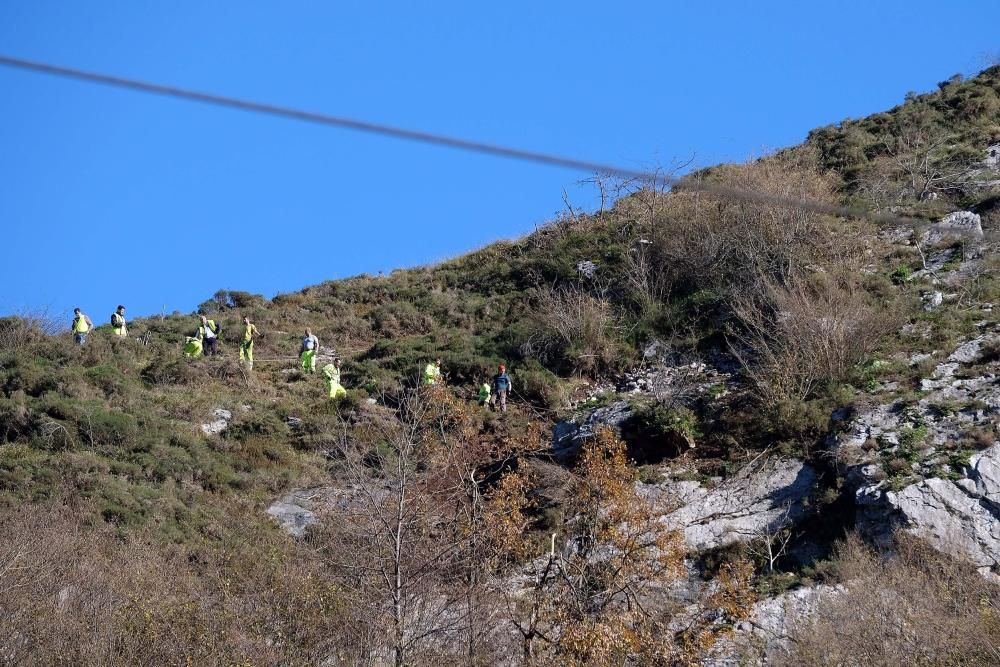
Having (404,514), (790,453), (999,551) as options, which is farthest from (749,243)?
(404,514)

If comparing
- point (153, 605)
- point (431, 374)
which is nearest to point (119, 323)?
point (431, 374)

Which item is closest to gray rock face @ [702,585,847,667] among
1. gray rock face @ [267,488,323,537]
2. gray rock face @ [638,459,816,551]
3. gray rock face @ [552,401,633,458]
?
gray rock face @ [638,459,816,551]

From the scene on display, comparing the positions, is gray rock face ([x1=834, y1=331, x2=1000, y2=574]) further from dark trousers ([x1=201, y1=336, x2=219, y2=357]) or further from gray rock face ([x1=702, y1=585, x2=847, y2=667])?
dark trousers ([x1=201, y1=336, x2=219, y2=357])

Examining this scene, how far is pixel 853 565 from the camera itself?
17.2 meters

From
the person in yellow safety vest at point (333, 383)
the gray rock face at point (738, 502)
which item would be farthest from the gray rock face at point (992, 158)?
the person in yellow safety vest at point (333, 383)

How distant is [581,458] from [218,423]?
9604mm

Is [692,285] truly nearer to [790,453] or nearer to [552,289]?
[552,289]

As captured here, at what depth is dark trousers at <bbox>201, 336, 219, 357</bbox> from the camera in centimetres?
3134

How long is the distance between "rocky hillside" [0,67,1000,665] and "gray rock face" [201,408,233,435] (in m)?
0.18

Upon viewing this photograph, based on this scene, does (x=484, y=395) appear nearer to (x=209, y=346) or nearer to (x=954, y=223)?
(x=209, y=346)

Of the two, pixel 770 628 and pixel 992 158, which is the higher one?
pixel 992 158

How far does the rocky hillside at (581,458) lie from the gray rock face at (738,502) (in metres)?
0.07

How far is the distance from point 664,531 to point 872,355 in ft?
28.5

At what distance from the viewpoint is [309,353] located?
30078 mm
